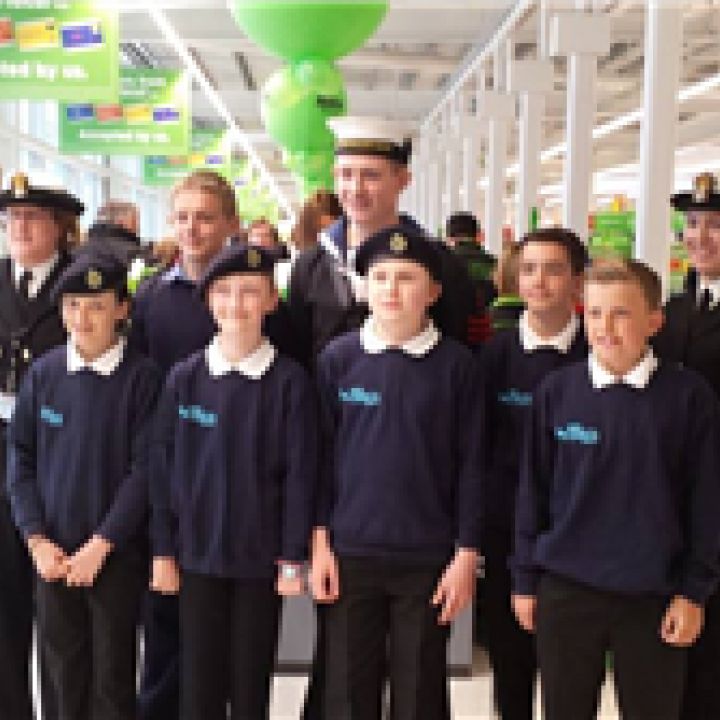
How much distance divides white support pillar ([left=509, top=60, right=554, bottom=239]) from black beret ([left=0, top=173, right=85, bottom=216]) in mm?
5508

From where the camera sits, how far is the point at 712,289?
2891mm

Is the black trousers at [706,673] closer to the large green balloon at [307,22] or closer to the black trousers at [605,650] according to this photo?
the black trousers at [605,650]

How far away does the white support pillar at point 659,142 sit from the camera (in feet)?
15.0

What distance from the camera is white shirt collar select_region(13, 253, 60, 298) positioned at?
9.78 ft

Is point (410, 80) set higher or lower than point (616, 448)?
higher

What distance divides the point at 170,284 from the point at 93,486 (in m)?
0.66

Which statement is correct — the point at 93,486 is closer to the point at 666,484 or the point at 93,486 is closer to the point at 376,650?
the point at 376,650

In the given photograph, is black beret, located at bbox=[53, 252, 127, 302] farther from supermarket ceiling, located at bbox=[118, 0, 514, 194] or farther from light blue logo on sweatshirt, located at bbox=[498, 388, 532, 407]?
supermarket ceiling, located at bbox=[118, 0, 514, 194]

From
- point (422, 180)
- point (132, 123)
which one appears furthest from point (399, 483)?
point (422, 180)

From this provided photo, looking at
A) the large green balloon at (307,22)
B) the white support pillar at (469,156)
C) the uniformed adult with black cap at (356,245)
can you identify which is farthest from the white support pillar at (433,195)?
the uniformed adult with black cap at (356,245)

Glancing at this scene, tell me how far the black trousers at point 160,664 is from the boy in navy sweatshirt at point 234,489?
1.60 feet

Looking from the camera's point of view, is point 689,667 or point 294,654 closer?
point 689,667

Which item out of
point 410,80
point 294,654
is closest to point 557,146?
point 410,80

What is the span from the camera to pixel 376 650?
2.66m
